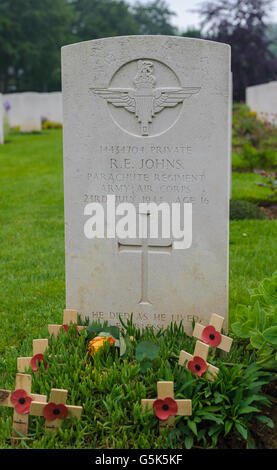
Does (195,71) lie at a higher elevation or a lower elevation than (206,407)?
higher

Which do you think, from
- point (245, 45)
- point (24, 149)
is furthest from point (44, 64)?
point (24, 149)

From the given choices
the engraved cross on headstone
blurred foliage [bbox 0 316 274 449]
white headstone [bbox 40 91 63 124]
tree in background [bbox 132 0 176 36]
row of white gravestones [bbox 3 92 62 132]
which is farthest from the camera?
tree in background [bbox 132 0 176 36]

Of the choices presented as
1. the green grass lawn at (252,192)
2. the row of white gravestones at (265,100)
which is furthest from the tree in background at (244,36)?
the green grass lawn at (252,192)

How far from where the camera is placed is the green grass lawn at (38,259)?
3727 mm

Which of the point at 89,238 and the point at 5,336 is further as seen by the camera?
the point at 5,336

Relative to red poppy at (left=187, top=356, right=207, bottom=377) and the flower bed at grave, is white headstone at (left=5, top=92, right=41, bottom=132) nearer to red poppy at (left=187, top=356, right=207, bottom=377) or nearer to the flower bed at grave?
the flower bed at grave

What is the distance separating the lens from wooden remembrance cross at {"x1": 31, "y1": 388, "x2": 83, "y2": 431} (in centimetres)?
237

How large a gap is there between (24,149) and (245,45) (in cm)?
1924

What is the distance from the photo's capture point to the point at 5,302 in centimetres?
420

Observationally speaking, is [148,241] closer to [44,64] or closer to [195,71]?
[195,71]

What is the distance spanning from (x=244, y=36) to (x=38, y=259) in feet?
90.6

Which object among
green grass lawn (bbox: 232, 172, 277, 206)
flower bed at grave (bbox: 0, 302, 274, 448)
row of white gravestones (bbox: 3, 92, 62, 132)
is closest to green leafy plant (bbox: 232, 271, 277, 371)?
flower bed at grave (bbox: 0, 302, 274, 448)

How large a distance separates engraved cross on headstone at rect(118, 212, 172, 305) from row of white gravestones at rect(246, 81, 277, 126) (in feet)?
38.5

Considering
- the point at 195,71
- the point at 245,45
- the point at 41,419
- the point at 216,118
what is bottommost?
the point at 41,419
